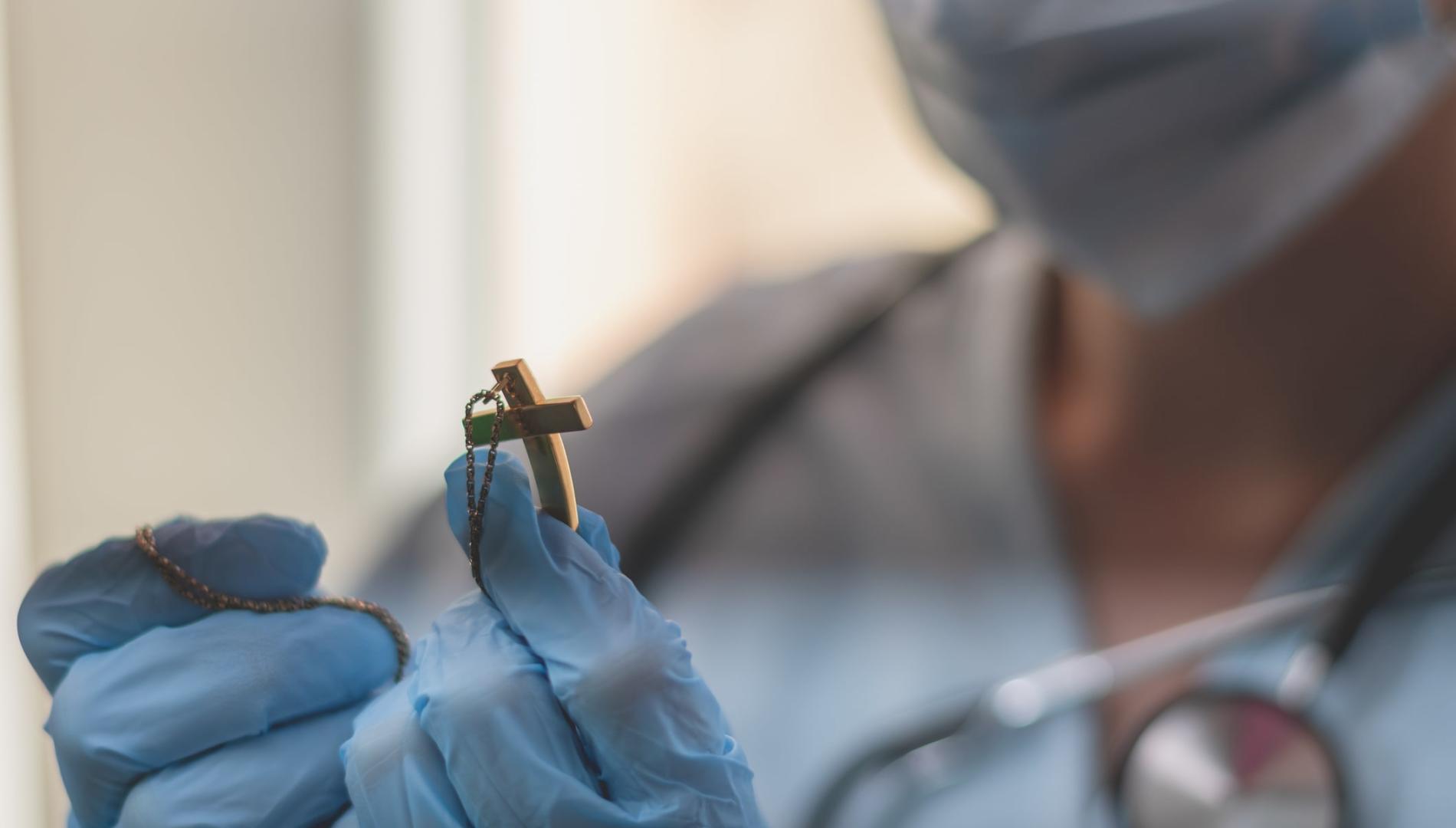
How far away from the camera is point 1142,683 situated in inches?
24.8

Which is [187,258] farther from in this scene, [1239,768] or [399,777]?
[1239,768]

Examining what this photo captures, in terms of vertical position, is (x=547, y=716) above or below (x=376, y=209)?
below

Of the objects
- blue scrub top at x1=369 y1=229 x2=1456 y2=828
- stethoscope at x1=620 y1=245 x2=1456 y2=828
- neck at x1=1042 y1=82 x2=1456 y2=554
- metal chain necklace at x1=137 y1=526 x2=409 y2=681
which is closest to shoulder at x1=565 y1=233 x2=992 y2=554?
blue scrub top at x1=369 y1=229 x2=1456 y2=828

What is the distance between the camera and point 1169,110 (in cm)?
51

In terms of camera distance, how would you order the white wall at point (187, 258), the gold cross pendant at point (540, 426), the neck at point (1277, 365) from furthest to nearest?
1. the white wall at point (187, 258)
2. the neck at point (1277, 365)
3. the gold cross pendant at point (540, 426)

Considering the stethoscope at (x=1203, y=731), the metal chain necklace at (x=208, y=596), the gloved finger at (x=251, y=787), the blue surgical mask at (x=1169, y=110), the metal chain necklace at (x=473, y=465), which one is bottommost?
the stethoscope at (x=1203, y=731)

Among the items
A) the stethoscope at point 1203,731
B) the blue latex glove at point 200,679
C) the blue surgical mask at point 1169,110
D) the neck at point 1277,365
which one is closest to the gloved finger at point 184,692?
the blue latex glove at point 200,679

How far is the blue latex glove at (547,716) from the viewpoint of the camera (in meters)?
0.31

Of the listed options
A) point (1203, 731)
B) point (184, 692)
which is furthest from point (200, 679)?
point (1203, 731)

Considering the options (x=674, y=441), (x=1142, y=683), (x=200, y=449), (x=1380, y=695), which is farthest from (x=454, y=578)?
(x=1380, y=695)

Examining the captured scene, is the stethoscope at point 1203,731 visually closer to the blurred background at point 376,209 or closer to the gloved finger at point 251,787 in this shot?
the gloved finger at point 251,787

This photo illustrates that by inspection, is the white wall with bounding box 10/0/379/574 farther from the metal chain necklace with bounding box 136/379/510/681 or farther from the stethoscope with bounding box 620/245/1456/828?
the stethoscope with bounding box 620/245/1456/828

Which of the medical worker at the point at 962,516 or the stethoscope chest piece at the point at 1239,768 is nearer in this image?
the medical worker at the point at 962,516

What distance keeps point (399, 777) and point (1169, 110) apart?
1.47 ft
